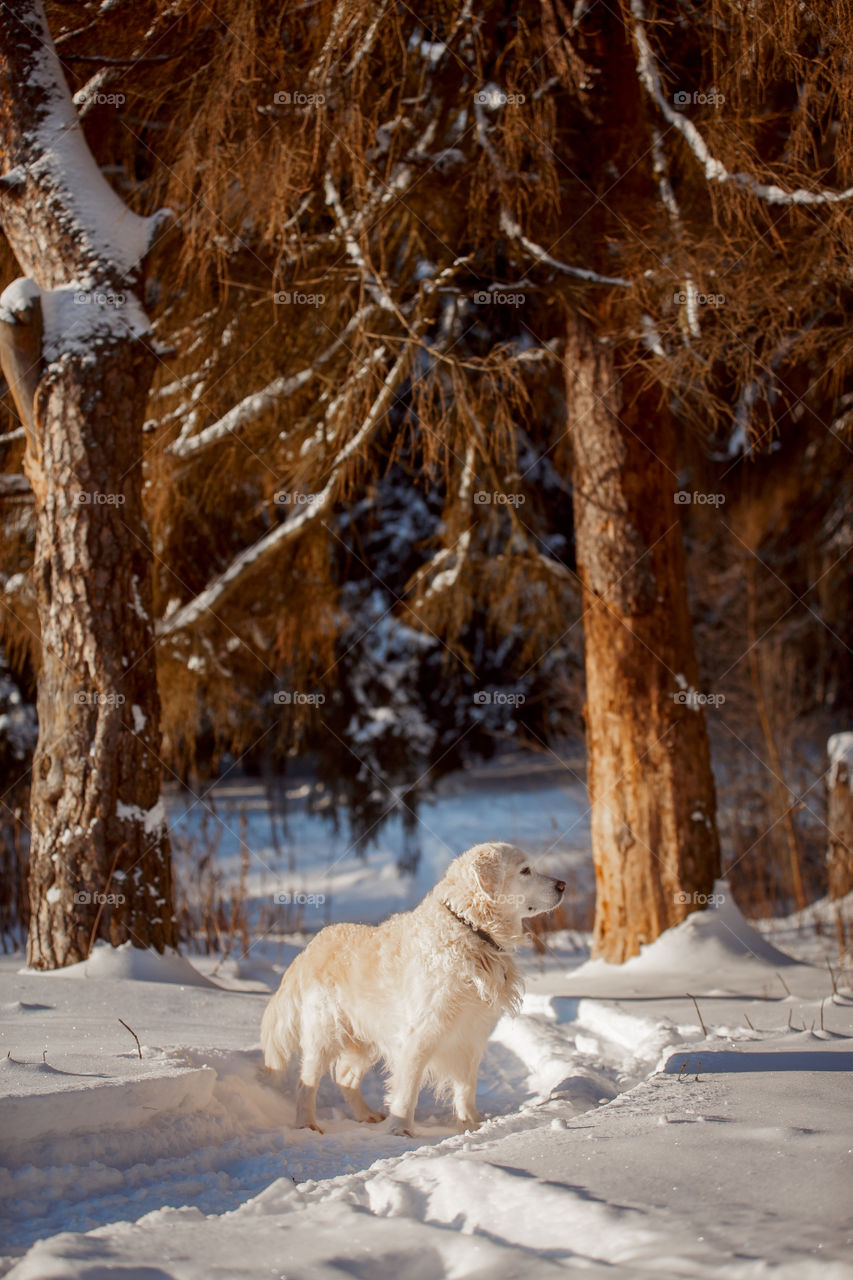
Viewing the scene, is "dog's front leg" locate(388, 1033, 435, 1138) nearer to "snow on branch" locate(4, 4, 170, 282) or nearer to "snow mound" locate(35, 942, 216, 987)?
"snow mound" locate(35, 942, 216, 987)

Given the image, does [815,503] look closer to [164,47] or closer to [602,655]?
[602,655]

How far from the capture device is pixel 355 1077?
14.7ft

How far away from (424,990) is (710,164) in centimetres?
504

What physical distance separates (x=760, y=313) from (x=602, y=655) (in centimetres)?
262

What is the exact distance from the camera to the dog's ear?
408 cm

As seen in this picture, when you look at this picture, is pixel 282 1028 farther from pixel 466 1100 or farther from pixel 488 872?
pixel 488 872

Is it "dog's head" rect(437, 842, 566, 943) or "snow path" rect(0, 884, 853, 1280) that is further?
"dog's head" rect(437, 842, 566, 943)

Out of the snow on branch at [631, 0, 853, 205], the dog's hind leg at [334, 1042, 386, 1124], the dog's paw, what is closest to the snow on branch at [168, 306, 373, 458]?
the snow on branch at [631, 0, 853, 205]

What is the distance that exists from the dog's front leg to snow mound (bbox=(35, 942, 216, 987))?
2.06m

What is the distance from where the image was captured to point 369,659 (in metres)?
14.0

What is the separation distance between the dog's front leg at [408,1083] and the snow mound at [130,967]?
6.77 ft

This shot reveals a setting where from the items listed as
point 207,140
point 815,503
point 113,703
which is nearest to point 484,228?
point 207,140

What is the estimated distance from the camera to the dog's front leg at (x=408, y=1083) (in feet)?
13.0

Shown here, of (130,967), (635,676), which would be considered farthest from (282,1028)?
(635,676)
